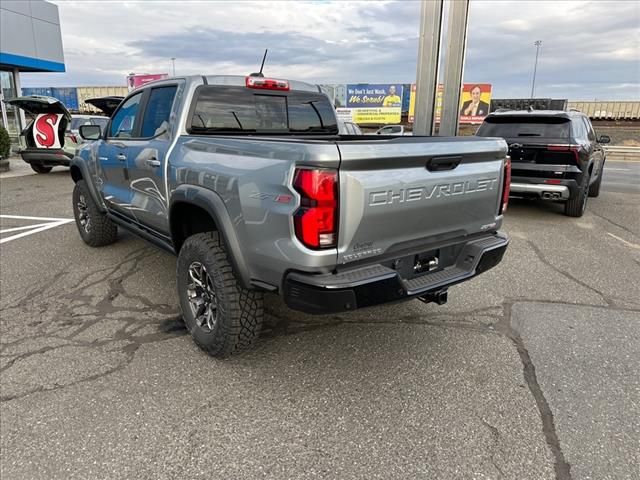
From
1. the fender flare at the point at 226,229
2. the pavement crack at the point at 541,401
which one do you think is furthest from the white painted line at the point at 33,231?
the pavement crack at the point at 541,401

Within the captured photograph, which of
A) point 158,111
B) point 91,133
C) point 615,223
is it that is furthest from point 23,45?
point 615,223

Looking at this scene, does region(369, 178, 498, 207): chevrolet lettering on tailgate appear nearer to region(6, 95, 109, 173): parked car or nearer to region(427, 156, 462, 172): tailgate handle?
region(427, 156, 462, 172): tailgate handle

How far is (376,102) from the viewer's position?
4247 cm

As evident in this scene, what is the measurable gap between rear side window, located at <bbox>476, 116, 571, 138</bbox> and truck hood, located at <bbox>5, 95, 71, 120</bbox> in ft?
33.1

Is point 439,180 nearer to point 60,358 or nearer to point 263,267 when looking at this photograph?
Result: point 263,267

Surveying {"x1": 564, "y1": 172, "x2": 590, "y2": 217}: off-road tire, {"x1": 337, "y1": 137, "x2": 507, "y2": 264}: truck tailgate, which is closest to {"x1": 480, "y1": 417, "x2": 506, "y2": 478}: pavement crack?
{"x1": 337, "y1": 137, "x2": 507, "y2": 264}: truck tailgate

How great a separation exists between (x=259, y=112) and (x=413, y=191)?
194 cm

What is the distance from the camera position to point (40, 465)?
221 cm

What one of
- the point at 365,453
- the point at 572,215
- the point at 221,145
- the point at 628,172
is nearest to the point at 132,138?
the point at 221,145

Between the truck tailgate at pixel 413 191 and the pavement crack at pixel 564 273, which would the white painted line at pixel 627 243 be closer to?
the pavement crack at pixel 564 273

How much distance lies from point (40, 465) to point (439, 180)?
259 cm

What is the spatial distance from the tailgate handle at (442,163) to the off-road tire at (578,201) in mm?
5511

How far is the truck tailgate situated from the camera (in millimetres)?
2340

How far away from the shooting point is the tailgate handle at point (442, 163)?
8.68 ft
